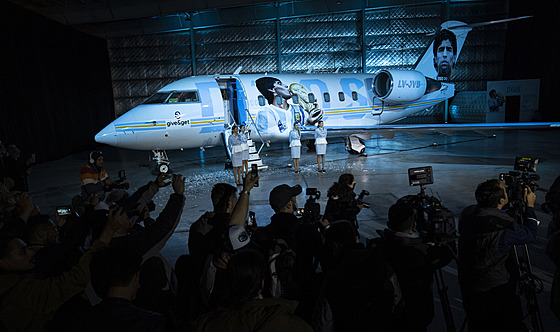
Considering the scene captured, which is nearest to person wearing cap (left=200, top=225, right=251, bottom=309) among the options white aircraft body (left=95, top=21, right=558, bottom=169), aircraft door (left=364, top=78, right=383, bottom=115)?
white aircraft body (left=95, top=21, right=558, bottom=169)

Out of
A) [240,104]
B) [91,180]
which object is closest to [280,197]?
[91,180]

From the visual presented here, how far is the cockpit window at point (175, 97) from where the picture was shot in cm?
1373

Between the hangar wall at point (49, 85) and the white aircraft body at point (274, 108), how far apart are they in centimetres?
712

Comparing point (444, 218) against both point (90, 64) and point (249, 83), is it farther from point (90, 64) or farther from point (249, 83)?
point (90, 64)

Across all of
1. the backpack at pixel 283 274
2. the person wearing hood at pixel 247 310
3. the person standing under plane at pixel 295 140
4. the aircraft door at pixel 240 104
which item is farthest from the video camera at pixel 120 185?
the aircraft door at pixel 240 104

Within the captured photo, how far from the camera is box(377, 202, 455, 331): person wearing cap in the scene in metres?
3.22

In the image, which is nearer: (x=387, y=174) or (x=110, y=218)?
(x=110, y=218)

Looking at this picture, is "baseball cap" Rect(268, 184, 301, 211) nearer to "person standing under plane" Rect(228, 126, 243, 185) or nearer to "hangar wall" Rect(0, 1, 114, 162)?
"person standing under plane" Rect(228, 126, 243, 185)

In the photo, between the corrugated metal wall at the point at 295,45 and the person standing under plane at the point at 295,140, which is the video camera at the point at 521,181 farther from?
the corrugated metal wall at the point at 295,45

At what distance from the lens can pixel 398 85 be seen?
1661 cm

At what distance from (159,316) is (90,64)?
2567 centimetres

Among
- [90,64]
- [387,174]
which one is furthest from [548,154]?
[90,64]

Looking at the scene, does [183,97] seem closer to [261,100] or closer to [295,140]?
[261,100]

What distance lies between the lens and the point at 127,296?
7.57 feet
